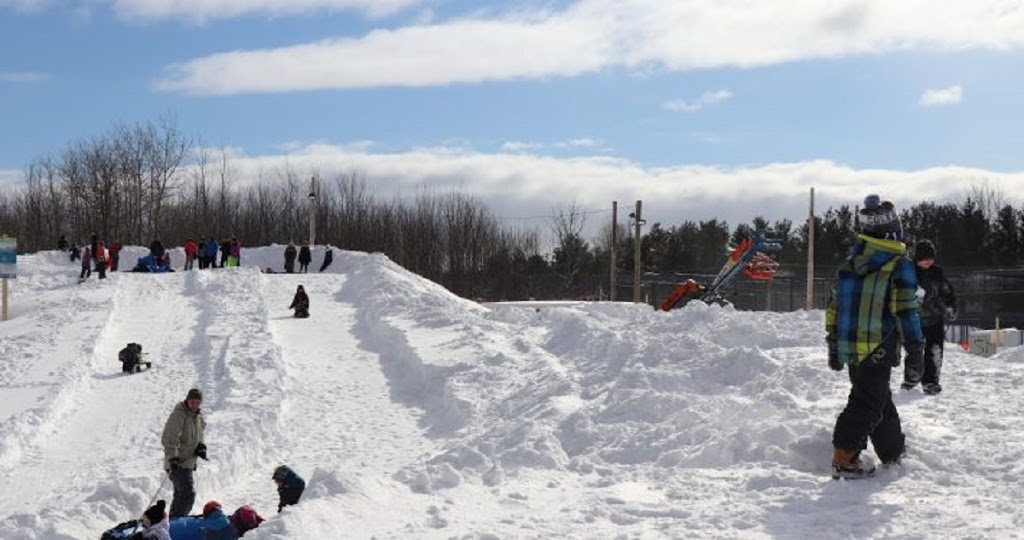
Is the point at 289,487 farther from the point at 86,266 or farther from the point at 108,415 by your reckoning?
the point at 86,266

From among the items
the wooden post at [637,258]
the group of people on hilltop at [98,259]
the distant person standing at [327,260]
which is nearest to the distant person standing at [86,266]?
the group of people on hilltop at [98,259]

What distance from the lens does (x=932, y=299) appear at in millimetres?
11156

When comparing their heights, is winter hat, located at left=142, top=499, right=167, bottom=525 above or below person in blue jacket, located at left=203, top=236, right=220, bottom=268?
below

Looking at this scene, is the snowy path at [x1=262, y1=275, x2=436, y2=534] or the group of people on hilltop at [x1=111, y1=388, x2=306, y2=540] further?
the group of people on hilltop at [x1=111, y1=388, x2=306, y2=540]

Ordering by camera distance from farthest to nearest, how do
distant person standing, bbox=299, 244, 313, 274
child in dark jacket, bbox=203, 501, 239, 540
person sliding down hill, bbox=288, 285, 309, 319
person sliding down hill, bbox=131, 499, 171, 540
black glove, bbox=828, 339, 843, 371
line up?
1. distant person standing, bbox=299, 244, 313, 274
2. person sliding down hill, bbox=288, 285, 309, 319
3. child in dark jacket, bbox=203, 501, 239, 540
4. person sliding down hill, bbox=131, 499, 171, 540
5. black glove, bbox=828, 339, 843, 371

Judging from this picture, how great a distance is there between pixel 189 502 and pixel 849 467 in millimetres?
6615

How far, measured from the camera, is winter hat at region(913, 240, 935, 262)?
11.0 m

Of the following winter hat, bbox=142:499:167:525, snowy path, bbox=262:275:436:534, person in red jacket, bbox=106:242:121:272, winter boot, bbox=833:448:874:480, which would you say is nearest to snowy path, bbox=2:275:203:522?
snowy path, bbox=262:275:436:534

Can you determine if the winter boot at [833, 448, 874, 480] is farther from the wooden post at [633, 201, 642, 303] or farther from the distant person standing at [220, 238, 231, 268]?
the distant person standing at [220, 238, 231, 268]

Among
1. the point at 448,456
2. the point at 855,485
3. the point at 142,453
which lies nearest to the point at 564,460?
the point at 448,456

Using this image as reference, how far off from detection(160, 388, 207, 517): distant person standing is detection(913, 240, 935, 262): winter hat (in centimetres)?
777

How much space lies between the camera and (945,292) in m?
11.2

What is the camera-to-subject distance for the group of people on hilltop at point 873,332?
730 centimetres

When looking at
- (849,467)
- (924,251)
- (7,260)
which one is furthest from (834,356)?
(7,260)
